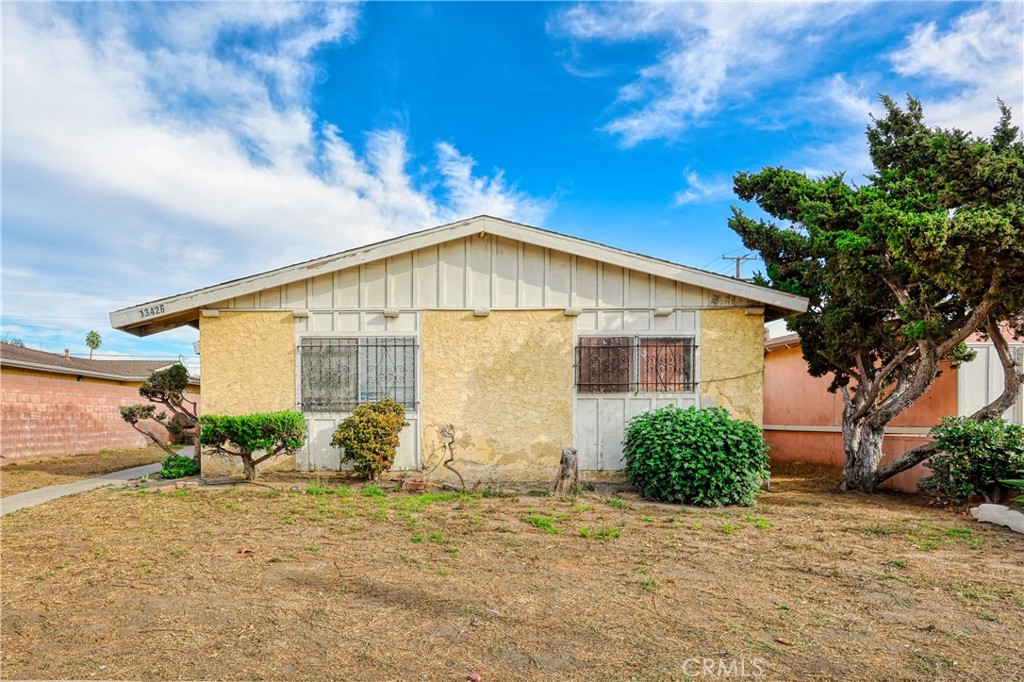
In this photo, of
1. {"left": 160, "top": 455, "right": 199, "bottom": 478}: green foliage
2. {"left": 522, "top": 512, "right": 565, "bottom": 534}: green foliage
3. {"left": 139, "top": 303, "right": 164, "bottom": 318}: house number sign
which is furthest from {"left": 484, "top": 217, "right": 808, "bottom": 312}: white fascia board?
{"left": 160, "top": 455, "right": 199, "bottom": 478}: green foliage

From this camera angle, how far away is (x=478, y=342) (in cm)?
913

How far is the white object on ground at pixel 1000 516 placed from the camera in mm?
6258

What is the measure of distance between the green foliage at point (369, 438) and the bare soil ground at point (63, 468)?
5.46 m

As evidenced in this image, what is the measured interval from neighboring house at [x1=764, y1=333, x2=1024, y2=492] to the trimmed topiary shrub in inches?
138

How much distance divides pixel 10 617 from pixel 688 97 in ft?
39.5

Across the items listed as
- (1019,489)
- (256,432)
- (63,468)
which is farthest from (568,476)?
(63,468)

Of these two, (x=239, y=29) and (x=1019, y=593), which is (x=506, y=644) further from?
(x=239, y=29)

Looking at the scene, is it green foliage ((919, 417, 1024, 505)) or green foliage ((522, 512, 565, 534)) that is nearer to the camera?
green foliage ((522, 512, 565, 534))

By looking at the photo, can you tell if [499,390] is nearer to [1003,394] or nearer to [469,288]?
[469,288]

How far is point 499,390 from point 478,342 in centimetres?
84

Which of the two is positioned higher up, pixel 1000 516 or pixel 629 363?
pixel 629 363

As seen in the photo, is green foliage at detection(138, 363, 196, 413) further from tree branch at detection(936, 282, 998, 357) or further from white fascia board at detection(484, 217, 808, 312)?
tree branch at detection(936, 282, 998, 357)

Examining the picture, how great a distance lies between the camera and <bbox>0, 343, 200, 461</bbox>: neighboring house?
1381cm

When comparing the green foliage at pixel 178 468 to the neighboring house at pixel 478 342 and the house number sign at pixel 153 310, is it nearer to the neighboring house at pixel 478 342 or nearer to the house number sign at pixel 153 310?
the neighboring house at pixel 478 342
